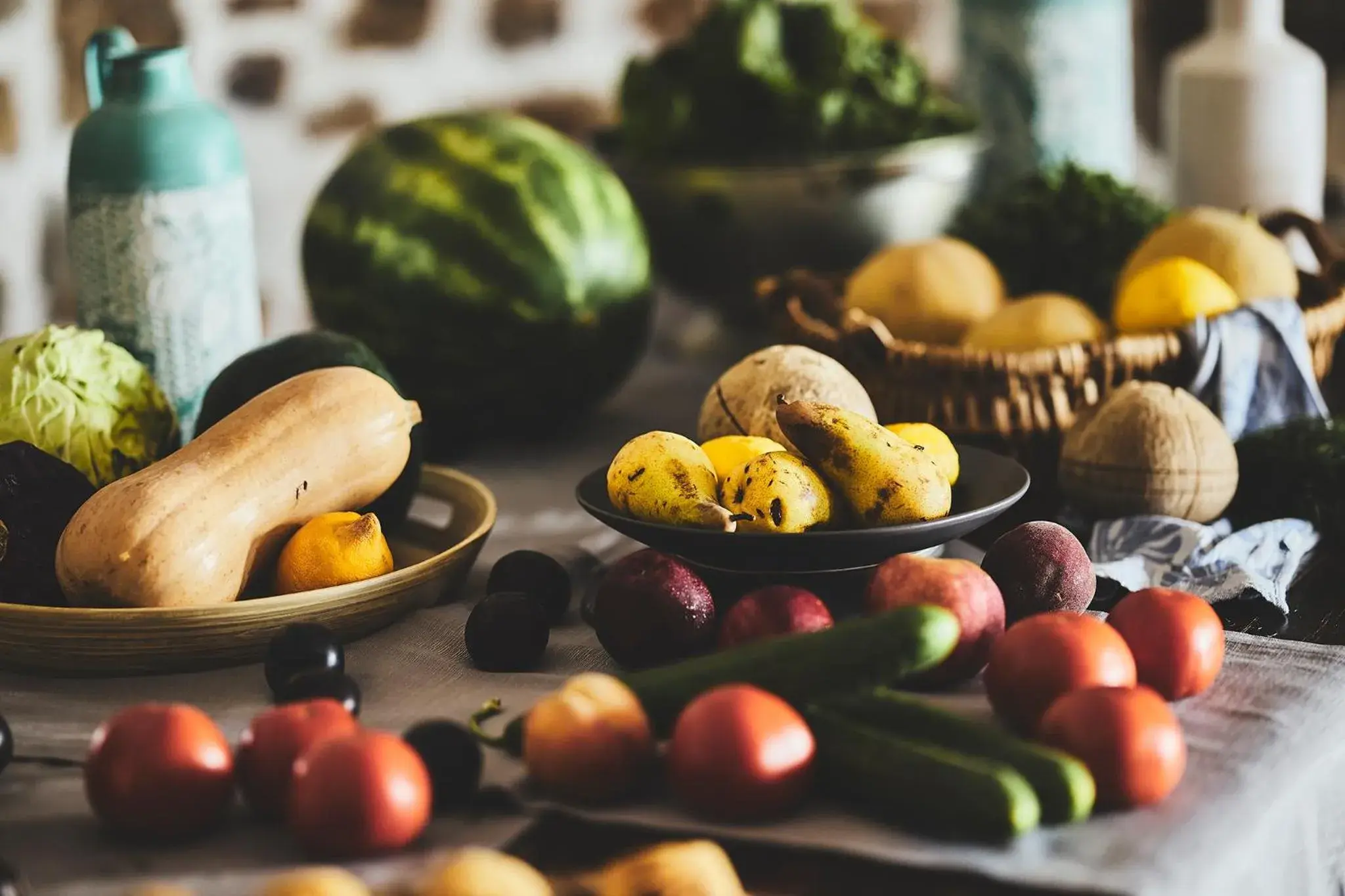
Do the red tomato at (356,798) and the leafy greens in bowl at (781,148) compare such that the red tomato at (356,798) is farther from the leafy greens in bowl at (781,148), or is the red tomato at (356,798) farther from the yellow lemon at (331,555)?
Answer: the leafy greens in bowl at (781,148)

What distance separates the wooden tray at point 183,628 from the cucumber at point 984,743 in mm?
339

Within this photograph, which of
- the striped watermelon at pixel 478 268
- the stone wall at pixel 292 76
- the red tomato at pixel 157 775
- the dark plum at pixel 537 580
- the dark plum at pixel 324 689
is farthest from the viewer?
the stone wall at pixel 292 76

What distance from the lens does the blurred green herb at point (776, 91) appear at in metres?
1.67

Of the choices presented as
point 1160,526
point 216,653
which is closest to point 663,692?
point 216,653

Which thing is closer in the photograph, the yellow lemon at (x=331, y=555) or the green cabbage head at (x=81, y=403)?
the yellow lemon at (x=331, y=555)

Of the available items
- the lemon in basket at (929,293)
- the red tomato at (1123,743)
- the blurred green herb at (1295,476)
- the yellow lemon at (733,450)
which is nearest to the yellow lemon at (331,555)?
the yellow lemon at (733,450)

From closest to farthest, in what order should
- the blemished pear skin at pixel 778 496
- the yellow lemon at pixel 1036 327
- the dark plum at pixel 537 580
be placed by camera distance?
Answer: 1. the blemished pear skin at pixel 778 496
2. the dark plum at pixel 537 580
3. the yellow lemon at pixel 1036 327

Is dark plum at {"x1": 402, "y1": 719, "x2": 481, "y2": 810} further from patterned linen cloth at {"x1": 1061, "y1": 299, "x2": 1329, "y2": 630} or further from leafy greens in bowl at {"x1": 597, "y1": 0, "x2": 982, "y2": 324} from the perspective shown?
leafy greens in bowl at {"x1": 597, "y1": 0, "x2": 982, "y2": 324}

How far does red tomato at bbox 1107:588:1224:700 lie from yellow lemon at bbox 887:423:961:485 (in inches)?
7.5

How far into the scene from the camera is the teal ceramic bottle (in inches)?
45.3

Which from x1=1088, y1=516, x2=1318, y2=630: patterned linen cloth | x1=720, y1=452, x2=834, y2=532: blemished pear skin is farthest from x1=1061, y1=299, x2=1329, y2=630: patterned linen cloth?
x1=720, y1=452, x2=834, y2=532: blemished pear skin

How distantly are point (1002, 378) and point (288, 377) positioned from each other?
575 millimetres

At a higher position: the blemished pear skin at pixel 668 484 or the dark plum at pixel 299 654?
the blemished pear skin at pixel 668 484

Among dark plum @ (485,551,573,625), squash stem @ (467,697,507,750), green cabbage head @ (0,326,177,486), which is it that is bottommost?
dark plum @ (485,551,573,625)
